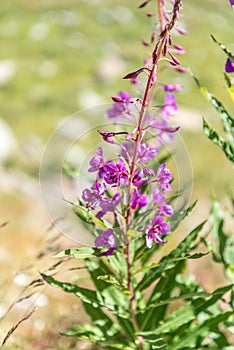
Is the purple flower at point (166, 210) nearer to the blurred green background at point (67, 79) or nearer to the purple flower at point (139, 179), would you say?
the purple flower at point (139, 179)

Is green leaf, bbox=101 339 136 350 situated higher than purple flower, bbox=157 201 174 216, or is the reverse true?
purple flower, bbox=157 201 174 216

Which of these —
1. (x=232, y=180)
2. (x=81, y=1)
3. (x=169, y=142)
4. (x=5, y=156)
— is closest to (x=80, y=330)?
(x=169, y=142)

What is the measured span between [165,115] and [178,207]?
1.13ft

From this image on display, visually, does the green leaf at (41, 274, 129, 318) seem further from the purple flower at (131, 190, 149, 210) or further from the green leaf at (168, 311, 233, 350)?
the purple flower at (131, 190, 149, 210)

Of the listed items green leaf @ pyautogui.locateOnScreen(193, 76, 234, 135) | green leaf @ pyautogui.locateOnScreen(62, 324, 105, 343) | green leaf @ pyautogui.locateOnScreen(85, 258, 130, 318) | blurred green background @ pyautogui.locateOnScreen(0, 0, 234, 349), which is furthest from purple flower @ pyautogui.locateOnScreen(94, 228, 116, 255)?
blurred green background @ pyautogui.locateOnScreen(0, 0, 234, 349)

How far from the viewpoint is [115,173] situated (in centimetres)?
187

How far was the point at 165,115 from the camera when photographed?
2.40 metres

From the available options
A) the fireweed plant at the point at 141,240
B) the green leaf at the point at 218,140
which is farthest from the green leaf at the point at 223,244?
the green leaf at the point at 218,140

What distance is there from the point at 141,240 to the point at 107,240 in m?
0.33

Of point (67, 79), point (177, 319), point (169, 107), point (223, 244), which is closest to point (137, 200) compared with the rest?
point (169, 107)

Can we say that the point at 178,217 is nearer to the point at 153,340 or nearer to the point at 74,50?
the point at 153,340

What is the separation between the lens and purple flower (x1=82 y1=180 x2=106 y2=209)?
190cm

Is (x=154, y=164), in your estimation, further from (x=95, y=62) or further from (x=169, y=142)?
(x=95, y=62)

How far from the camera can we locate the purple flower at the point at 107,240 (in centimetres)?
203
